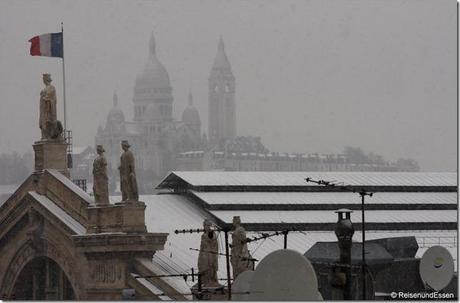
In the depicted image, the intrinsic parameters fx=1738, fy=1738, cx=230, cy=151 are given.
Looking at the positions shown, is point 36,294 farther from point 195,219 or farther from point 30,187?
point 195,219

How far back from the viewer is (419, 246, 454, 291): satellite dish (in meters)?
57.0

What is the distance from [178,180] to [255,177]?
471 centimetres

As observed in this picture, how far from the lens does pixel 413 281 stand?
63531mm

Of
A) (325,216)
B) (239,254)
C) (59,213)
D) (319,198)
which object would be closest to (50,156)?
(59,213)

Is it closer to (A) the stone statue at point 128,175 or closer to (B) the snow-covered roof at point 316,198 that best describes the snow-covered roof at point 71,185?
(A) the stone statue at point 128,175

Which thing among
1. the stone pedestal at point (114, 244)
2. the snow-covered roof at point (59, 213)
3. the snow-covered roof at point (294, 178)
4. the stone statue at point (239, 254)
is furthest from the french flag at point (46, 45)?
the stone statue at point (239, 254)

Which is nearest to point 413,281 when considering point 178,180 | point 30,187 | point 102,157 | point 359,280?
point 359,280

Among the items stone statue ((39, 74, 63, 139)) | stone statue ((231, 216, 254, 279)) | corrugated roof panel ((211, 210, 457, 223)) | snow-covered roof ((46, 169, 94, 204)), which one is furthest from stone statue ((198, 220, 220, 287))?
corrugated roof panel ((211, 210, 457, 223))

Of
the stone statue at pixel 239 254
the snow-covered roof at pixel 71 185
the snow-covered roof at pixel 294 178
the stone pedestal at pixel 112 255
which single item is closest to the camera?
the stone statue at pixel 239 254

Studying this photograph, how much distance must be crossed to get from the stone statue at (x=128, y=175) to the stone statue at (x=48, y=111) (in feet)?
20.1

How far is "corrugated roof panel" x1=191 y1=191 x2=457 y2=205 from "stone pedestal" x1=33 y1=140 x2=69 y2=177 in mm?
10052

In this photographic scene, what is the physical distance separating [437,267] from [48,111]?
64.3 feet

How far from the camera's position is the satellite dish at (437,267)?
57.0 metres

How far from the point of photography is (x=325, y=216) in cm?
8081
